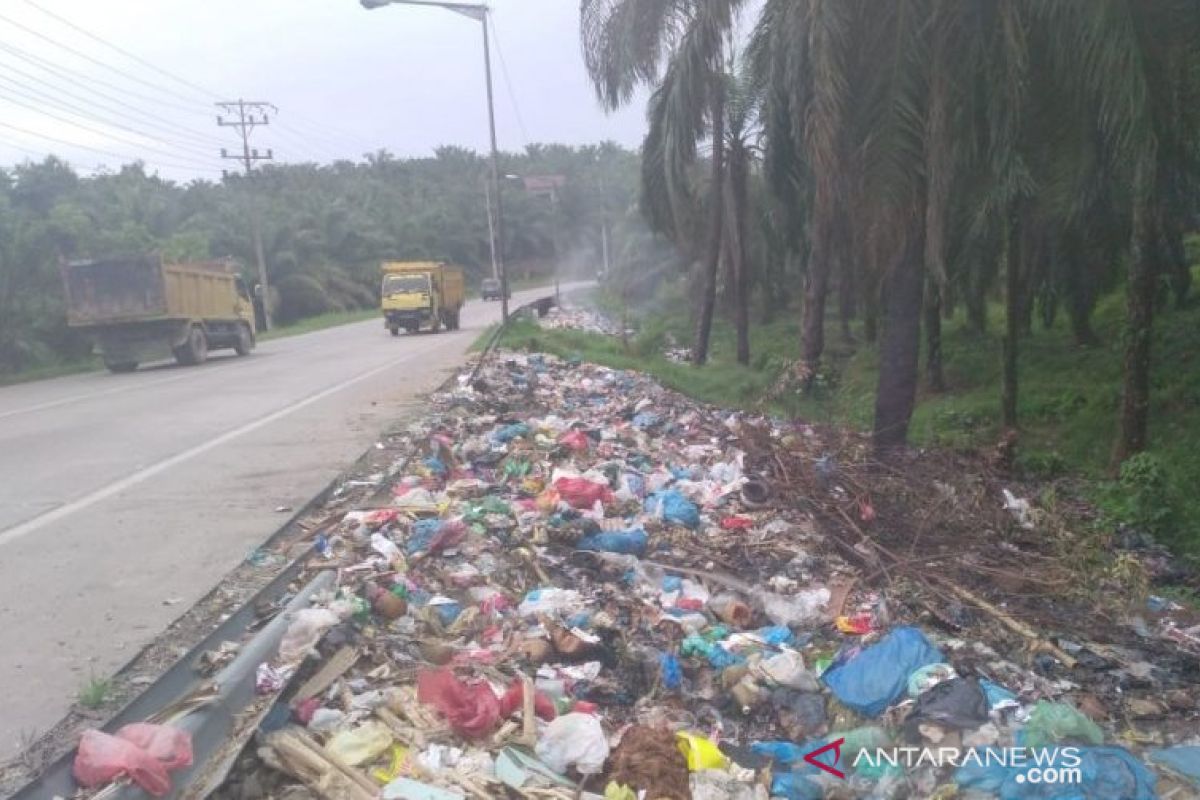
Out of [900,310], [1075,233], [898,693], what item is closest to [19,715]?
[898,693]

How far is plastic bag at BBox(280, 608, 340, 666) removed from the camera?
17.7ft

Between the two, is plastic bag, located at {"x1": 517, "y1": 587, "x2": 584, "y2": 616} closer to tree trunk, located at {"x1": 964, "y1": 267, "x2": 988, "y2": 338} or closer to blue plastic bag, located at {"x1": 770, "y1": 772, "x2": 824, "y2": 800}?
blue plastic bag, located at {"x1": 770, "y1": 772, "x2": 824, "y2": 800}

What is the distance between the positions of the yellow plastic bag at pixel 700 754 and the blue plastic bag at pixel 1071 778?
100 cm

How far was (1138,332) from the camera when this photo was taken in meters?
12.3

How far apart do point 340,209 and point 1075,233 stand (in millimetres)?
49720

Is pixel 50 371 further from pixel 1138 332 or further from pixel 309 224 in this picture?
pixel 309 224

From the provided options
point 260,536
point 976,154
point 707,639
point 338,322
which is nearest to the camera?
point 707,639

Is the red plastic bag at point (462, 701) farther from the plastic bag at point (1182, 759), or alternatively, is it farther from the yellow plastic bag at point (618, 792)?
the plastic bag at point (1182, 759)

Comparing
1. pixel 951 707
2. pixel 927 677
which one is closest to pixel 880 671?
pixel 927 677

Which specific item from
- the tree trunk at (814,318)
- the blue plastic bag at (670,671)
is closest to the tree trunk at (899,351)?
the blue plastic bag at (670,671)

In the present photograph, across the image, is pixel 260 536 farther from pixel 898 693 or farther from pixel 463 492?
pixel 898 693

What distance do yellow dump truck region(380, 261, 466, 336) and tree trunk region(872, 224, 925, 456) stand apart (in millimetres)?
25117

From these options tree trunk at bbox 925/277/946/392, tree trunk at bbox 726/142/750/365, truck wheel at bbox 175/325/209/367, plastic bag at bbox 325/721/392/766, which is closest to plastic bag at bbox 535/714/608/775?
plastic bag at bbox 325/721/392/766

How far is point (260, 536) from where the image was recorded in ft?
26.0
